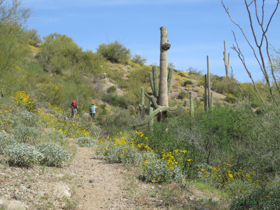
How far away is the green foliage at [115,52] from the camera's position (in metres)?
34.0

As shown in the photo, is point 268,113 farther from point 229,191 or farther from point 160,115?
point 160,115

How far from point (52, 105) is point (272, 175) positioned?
13821mm

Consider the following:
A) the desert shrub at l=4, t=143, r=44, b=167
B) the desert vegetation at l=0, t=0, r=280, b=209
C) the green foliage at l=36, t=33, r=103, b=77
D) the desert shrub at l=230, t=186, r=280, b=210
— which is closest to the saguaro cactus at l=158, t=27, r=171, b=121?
the desert vegetation at l=0, t=0, r=280, b=209

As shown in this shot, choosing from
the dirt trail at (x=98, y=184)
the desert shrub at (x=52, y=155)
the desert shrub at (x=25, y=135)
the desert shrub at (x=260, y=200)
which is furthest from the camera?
the desert shrub at (x=25, y=135)

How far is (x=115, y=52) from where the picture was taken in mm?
34344

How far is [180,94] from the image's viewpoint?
27.0 metres

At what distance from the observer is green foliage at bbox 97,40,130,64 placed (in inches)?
1340

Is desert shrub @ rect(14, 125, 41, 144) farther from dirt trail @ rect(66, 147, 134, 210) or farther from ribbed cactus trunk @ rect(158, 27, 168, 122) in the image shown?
ribbed cactus trunk @ rect(158, 27, 168, 122)

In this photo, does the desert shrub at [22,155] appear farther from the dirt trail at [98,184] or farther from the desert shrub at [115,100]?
the desert shrub at [115,100]

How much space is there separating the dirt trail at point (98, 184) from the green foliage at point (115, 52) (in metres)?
27.1

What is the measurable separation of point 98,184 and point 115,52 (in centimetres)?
2965

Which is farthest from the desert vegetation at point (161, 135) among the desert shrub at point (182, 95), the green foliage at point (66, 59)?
the desert shrub at point (182, 95)

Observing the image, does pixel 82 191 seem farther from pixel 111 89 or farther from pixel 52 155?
pixel 111 89

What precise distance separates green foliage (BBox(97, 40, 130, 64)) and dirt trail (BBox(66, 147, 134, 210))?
Answer: 1067 inches
